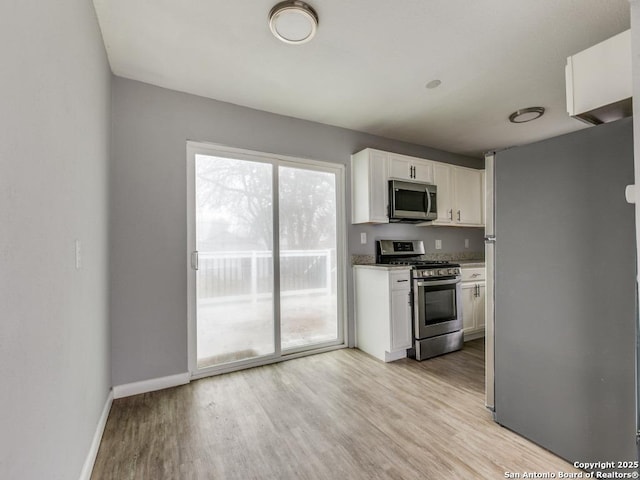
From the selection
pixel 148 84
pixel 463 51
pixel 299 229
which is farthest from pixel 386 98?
pixel 148 84

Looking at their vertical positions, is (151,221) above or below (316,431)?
above

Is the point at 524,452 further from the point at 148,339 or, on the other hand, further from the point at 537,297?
the point at 148,339

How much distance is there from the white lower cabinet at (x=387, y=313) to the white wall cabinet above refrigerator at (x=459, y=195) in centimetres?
130

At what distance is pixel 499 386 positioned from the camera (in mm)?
1938

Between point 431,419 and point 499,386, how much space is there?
491 millimetres

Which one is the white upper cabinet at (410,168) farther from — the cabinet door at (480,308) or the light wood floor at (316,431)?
the light wood floor at (316,431)

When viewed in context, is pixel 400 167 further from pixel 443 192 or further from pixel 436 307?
pixel 436 307

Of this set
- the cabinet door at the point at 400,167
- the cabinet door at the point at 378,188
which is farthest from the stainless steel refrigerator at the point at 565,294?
the cabinet door at the point at 400,167

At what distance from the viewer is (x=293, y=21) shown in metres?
1.81

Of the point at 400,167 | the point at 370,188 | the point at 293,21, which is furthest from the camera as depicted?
the point at 400,167

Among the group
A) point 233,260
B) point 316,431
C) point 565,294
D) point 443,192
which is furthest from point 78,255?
→ point 443,192

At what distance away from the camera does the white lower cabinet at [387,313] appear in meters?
3.03

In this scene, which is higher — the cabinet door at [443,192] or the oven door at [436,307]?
the cabinet door at [443,192]

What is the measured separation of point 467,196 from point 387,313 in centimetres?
231
